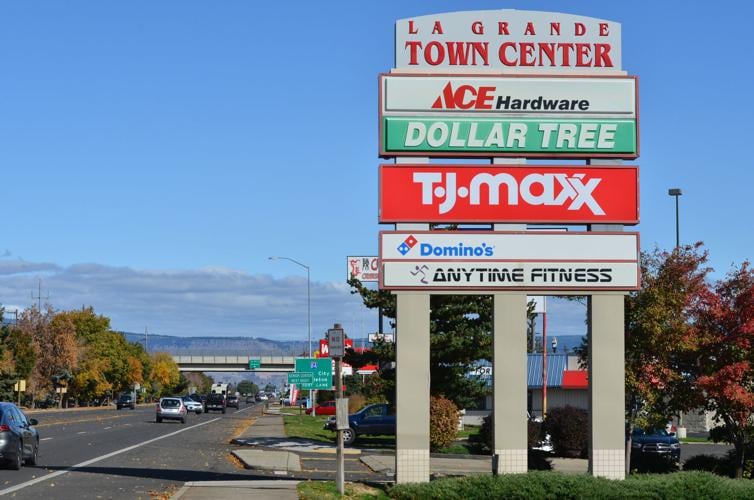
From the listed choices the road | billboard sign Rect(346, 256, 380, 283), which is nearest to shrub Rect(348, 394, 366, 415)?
billboard sign Rect(346, 256, 380, 283)

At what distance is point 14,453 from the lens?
2614 cm

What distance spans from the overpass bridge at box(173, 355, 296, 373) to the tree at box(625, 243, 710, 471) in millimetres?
136448

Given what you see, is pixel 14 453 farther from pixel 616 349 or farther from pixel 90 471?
pixel 616 349

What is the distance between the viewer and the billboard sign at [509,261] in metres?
22.7

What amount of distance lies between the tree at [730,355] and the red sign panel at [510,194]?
4190 mm

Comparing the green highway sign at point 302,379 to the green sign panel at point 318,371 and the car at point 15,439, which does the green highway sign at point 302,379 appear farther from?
the car at point 15,439

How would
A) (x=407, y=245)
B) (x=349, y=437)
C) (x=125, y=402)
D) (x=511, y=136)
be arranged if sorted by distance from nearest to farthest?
(x=407, y=245), (x=511, y=136), (x=349, y=437), (x=125, y=402)

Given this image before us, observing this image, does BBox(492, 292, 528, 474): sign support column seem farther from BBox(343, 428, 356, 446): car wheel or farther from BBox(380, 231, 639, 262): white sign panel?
BBox(343, 428, 356, 446): car wheel

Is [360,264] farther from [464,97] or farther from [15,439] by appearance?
[464,97]

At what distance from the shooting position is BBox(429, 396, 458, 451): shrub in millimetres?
38219

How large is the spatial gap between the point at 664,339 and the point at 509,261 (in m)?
5.73

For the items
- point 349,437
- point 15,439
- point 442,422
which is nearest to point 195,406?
point 349,437

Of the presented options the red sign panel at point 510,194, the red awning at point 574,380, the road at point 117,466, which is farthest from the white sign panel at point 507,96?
the red awning at point 574,380

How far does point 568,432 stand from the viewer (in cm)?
3881
